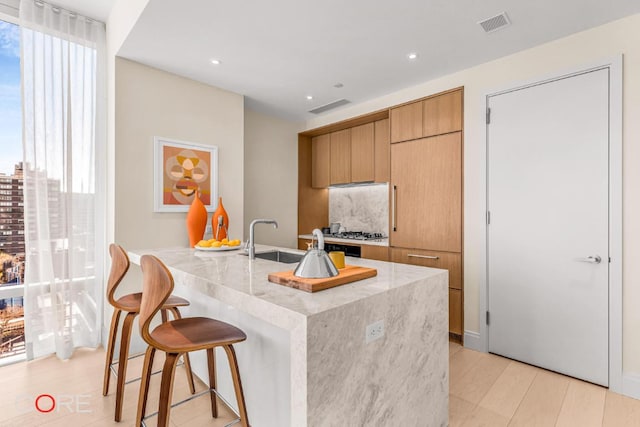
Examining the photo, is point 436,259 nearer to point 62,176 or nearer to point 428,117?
point 428,117

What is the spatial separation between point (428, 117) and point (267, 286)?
2597 millimetres

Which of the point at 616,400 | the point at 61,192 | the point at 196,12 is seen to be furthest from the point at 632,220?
the point at 61,192

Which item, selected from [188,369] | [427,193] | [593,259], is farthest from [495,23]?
[188,369]

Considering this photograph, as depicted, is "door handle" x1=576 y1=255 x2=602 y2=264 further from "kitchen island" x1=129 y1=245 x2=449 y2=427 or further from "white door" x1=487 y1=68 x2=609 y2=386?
"kitchen island" x1=129 y1=245 x2=449 y2=427

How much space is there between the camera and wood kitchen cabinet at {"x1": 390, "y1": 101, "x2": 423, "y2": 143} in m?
3.32

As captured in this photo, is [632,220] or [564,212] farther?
[564,212]

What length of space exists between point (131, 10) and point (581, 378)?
4.27 metres

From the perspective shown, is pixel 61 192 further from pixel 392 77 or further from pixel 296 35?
pixel 392 77

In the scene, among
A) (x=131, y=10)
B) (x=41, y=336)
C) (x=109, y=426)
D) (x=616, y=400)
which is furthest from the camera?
(x=41, y=336)

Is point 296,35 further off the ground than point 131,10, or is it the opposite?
point 131,10

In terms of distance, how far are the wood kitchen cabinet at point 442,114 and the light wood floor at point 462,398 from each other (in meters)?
2.10

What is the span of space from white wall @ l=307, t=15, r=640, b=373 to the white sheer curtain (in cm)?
297

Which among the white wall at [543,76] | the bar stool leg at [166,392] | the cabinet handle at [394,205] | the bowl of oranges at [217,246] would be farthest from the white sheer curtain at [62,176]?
the white wall at [543,76]

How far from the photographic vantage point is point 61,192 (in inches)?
107
